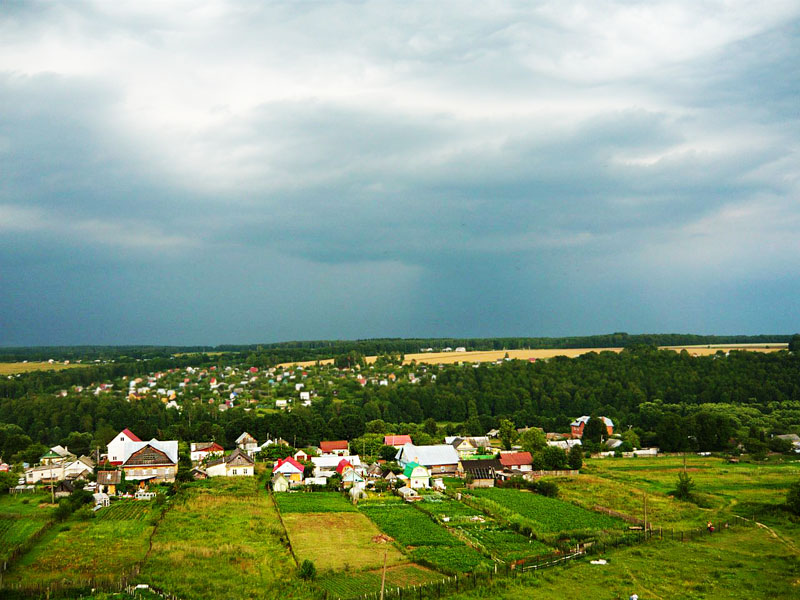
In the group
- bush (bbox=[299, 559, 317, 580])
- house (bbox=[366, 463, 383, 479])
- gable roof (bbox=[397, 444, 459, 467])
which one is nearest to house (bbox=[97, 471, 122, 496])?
house (bbox=[366, 463, 383, 479])

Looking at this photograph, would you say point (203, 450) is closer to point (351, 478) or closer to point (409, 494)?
point (351, 478)

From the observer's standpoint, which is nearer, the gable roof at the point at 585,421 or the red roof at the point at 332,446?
the red roof at the point at 332,446

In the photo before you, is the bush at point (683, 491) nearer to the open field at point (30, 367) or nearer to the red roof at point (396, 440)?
the red roof at point (396, 440)

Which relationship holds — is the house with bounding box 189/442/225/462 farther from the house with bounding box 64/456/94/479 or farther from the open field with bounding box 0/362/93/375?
the open field with bounding box 0/362/93/375

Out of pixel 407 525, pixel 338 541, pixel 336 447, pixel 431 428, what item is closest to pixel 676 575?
pixel 407 525

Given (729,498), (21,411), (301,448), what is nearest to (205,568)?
(729,498)

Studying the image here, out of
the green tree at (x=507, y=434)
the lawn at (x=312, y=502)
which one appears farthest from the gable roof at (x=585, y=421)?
the lawn at (x=312, y=502)
